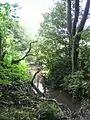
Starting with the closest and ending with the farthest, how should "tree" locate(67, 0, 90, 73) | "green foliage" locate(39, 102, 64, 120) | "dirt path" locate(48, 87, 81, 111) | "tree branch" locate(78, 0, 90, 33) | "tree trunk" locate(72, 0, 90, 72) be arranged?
1. "green foliage" locate(39, 102, 64, 120)
2. "dirt path" locate(48, 87, 81, 111)
3. "tree branch" locate(78, 0, 90, 33)
4. "tree trunk" locate(72, 0, 90, 72)
5. "tree" locate(67, 0, 90, 73)

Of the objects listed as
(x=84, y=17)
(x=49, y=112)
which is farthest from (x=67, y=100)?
(x=49, y=112)

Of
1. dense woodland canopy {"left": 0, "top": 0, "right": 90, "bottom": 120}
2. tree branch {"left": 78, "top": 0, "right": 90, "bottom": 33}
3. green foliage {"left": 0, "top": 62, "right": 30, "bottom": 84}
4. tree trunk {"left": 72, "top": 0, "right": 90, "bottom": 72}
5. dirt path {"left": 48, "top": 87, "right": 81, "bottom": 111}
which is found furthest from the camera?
tree trunk {"left": 72, "top": 0, "right": 90, "bottom": 72}

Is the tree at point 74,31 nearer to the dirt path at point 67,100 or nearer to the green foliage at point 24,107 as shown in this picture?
the dirt path at point 67,100

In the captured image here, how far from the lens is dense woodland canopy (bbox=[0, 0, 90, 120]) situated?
5.35 metres

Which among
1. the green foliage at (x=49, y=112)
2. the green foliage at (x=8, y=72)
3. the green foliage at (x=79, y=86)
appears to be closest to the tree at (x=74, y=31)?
the green foliage at (x=79, y=86)

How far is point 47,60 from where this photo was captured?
606 inches

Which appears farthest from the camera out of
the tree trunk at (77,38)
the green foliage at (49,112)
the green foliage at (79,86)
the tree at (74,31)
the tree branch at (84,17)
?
the tree at (74,31)

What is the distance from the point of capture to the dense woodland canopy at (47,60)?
211 inches

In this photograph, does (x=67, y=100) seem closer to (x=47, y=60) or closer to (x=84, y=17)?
(x=84, y=17)

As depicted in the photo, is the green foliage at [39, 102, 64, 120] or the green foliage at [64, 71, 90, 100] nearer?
the green foliage at [39, 102, 64, 120]

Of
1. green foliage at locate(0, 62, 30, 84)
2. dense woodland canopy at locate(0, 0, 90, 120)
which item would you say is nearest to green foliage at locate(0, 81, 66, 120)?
dense woodland canopy at locate(0, 0, 90, 120)

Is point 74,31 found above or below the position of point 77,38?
above

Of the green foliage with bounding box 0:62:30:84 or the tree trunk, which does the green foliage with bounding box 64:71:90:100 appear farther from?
the green foliage with bounding box 0:62:30:84

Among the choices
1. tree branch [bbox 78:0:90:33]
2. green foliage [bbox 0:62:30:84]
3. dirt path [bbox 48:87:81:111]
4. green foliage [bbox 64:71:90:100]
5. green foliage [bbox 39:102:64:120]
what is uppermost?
tree branch [bbox 78:0:90:33]
